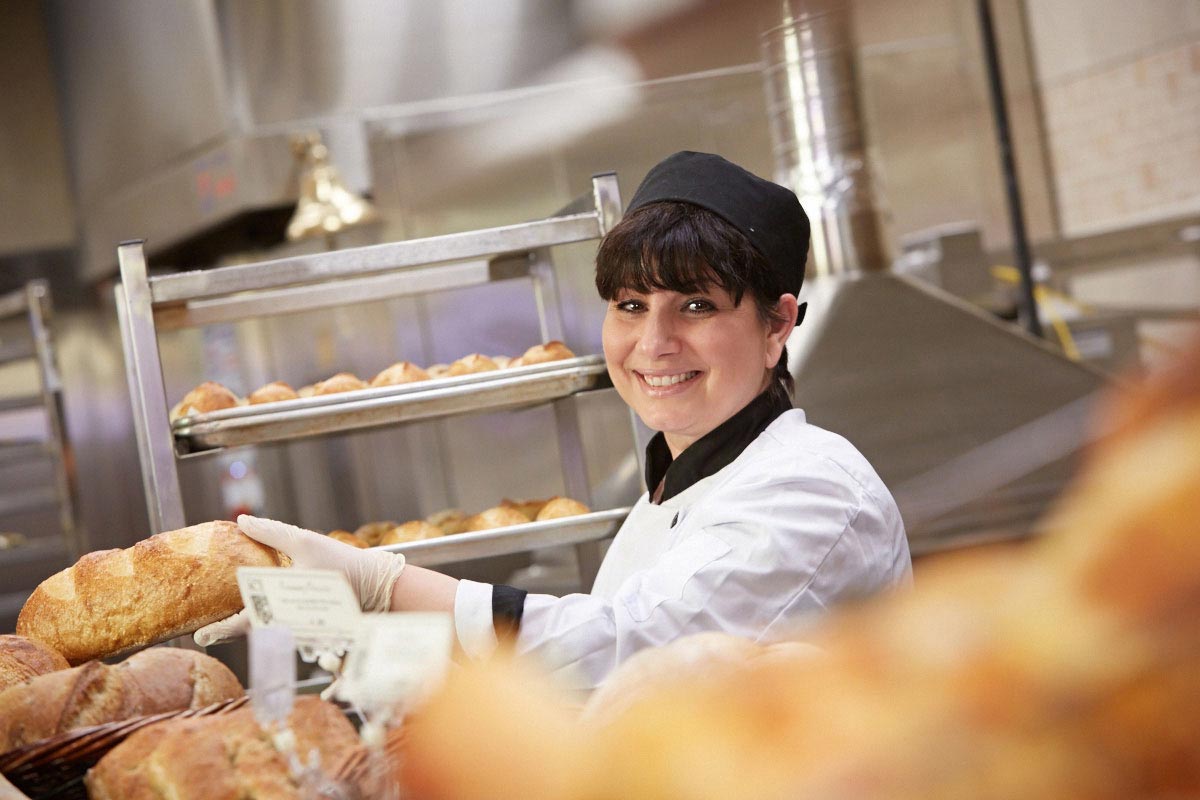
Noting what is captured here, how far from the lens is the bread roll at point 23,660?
3.38ft

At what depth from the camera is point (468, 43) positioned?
419cm

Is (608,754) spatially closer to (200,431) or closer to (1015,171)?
(200,431)

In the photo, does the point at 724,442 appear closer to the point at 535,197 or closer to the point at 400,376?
the point at 400,376

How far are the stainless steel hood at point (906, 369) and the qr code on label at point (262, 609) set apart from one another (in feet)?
8.96

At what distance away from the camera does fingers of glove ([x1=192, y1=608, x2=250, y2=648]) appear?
4.20 feet

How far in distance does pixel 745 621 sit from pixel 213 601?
0.56 metres

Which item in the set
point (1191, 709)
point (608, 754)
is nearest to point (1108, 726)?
point (1191, 709)

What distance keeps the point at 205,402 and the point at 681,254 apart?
0.99 meters

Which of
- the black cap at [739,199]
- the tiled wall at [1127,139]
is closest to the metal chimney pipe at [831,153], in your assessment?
the tiled wall at [1127,139]

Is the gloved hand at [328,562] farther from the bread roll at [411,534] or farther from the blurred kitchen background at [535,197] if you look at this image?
the blurred kitchen background at [535,197]

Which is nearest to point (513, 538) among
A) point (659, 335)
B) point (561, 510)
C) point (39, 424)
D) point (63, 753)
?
point (561, 510)

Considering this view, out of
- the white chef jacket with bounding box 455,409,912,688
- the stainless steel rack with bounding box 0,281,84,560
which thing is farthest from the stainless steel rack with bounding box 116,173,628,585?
the stainless steel rack with bounding box 0,281,84,560

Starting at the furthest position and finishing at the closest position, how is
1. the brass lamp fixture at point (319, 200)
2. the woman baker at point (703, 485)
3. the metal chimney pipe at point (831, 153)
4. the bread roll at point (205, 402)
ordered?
the brass lamp fixture at point (319, 200) → the metal chimney pipe at point (831, 153) → the bread roll at point (205, 402) → the woman baker at point (703, 485)

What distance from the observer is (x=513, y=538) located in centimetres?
213
